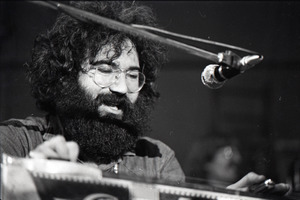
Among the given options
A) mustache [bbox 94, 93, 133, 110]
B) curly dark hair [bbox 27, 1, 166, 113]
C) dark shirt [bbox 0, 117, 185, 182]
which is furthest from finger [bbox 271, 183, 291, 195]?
curly dark hair [bbox 27, 1, 166, 113]

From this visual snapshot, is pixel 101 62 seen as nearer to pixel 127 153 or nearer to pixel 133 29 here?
pixel 127 153

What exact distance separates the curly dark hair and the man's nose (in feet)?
0.59

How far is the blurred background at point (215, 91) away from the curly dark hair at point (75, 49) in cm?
6

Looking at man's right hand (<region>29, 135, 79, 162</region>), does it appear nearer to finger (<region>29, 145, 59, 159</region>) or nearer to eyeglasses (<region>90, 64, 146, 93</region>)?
finger (<region>29, 145, 59, 159</region>)

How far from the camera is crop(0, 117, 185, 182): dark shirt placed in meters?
1.18

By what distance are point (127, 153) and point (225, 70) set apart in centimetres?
65

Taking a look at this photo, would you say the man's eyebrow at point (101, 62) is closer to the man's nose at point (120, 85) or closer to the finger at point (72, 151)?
the man's nose at point (120, 85)

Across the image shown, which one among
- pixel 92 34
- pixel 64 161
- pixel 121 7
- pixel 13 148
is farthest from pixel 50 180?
pixel 121 7

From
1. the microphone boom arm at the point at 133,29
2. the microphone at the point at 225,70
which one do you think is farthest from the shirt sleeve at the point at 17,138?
the microphone at the point at 225,70

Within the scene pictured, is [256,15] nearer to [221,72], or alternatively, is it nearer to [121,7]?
[121,7]

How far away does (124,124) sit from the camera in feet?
5.13

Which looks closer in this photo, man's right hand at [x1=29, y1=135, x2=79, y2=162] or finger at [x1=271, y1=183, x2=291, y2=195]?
man's right hand at [x1=29, y1=135, x2=79, y2=162]

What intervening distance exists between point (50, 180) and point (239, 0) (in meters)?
1.25

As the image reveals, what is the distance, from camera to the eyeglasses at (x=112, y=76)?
59.1 inches
